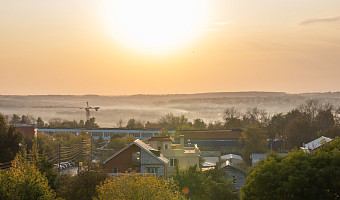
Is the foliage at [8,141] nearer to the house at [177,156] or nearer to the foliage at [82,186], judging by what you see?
the house at [177,156]

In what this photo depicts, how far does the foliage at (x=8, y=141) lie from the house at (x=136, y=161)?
11522 mm

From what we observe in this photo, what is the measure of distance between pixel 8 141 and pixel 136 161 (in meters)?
16.0

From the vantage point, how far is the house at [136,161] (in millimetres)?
60531

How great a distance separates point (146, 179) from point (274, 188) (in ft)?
27.0

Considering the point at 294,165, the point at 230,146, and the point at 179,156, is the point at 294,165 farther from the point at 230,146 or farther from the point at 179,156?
the point at 230,146

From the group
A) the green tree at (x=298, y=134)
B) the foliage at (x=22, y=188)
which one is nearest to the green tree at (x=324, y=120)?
the green tree at (x=298, y=134)

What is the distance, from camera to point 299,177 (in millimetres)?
35000

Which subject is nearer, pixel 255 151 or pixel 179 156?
pixel 179 156

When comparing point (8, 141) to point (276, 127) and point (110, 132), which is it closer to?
point (276, 127)

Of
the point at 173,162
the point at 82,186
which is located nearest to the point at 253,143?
the point at 173,162

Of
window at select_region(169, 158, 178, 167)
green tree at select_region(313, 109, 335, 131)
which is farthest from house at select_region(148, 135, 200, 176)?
green tree at select_region(313, 109, 335, 131)

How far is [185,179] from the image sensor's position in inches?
2292

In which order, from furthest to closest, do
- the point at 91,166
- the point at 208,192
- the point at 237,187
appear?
the point at 237,187, the point at 208,192, the point at 91,166

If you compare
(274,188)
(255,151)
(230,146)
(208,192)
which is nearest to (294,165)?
(274,188)
